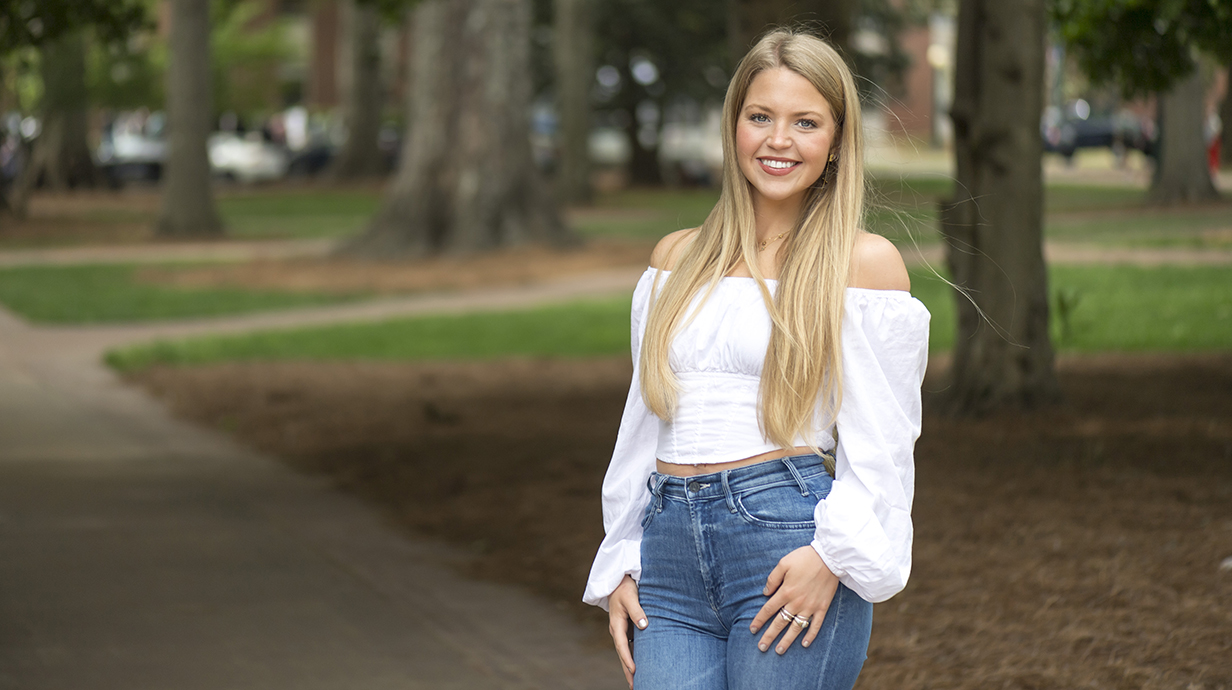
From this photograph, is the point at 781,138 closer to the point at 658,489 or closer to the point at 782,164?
the point at 782,164

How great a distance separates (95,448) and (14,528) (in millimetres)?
2043

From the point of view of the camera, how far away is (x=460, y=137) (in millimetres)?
21438

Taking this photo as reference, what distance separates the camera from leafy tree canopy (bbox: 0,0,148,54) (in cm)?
893

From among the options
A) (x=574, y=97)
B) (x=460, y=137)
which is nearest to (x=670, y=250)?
(x=460, y=137)

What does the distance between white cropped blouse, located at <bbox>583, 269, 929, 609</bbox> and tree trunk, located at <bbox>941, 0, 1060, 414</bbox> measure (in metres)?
5.80

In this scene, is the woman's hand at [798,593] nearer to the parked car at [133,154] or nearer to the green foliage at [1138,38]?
the green foliage at [1138,38]

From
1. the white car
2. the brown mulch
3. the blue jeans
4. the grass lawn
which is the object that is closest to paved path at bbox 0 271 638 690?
the brown mulch

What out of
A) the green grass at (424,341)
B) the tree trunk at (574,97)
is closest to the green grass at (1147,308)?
the green grass at (424,341)

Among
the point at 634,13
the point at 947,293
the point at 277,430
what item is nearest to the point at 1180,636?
the point at 277,430

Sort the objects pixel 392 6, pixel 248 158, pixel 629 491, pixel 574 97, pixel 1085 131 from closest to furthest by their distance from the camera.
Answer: pixel 629 491, pixel 392 6, pixel 574 97, pixel 248 158, pixel 1085 131

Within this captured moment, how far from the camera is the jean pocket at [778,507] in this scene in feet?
8.08

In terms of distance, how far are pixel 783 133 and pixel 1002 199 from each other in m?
6.04

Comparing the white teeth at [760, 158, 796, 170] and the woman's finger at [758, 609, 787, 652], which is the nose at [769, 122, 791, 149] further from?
the woman's finger at [758, 609, 787, 652]

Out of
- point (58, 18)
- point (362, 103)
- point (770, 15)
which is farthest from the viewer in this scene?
point (362, 103)
